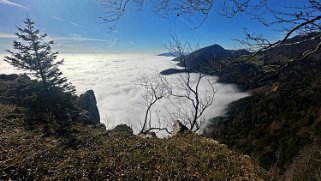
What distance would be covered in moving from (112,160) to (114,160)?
8 cm

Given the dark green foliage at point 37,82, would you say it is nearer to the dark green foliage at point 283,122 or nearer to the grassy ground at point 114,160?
the grassy ground at point 114,160

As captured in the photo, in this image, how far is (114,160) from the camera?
32.6 feet

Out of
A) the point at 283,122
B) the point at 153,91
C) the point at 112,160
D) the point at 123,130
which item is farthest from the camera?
the point at 283,122

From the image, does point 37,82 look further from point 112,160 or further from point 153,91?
point 112,160

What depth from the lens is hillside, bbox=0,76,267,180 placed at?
8539 millimetres

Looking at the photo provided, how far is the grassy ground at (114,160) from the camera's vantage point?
8.54 meters

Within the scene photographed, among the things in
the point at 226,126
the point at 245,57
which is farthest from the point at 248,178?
the point at 226,126

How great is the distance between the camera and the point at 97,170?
8.92 metres

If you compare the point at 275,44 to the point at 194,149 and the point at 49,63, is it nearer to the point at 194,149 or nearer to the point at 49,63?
the point at 194,149

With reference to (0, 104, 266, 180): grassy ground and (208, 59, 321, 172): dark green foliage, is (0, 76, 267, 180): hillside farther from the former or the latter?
(208, 59, 321, 172): dark green foliage

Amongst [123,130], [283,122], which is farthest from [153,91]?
[283,122]

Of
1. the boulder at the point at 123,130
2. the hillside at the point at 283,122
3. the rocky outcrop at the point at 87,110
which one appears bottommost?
the hillside at the point at 283,122

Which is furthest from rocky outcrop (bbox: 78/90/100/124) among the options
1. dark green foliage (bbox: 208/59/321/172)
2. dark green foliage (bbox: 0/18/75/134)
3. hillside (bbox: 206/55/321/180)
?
dark green foliage (bbox: 208/59/321/172)

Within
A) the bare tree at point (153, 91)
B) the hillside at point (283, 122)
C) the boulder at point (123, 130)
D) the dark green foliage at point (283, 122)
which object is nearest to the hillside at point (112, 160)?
the boulder at point (123, 130)
